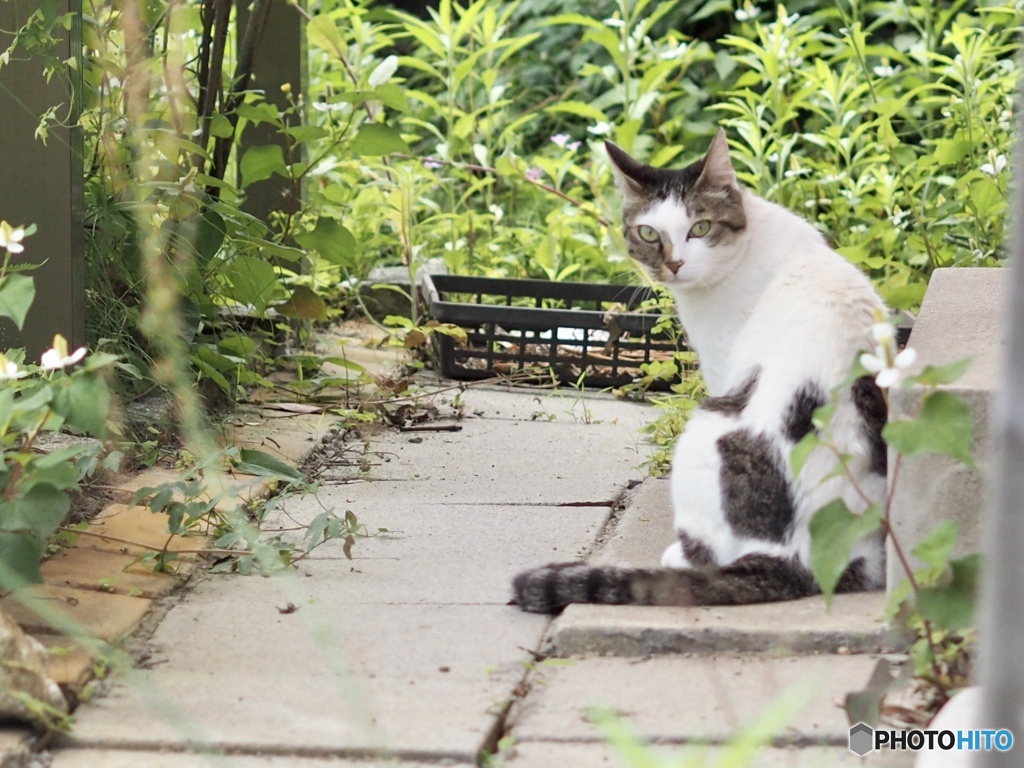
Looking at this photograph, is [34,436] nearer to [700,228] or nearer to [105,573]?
[105,573]

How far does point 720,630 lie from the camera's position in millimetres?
1783

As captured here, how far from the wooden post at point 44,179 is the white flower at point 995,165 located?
8.37 ft

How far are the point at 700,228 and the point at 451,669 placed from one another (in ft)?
4.26

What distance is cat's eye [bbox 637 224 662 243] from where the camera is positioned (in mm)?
2728

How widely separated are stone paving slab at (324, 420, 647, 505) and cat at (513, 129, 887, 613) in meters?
0.48

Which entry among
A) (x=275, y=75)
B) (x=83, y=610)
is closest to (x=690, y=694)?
(x=83, y=610)

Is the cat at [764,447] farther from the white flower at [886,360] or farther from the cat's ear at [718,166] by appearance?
the cat's ear at [718,166]

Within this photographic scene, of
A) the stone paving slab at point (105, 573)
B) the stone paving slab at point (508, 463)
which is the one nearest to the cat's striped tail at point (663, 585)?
the stone paving slab at point (105, 573)

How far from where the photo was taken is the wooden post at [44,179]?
2561mm

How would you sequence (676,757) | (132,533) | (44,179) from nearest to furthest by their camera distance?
(676,757) → (132,533) → (44,179)

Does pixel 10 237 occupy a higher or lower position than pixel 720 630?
higher

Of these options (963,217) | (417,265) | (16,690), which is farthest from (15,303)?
(963,217)

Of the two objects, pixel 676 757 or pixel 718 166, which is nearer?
pixel 676 757

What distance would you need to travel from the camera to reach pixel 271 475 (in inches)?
93.5
